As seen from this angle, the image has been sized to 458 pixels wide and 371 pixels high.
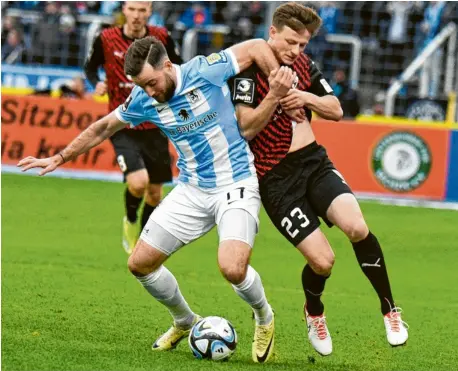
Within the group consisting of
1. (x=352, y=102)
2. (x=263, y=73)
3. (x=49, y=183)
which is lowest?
(x=49, y=183)

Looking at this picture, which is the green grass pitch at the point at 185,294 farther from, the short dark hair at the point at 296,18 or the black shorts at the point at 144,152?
the short dark hair at the point at 296,18

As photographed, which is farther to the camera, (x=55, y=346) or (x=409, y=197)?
(x=409, y=197)

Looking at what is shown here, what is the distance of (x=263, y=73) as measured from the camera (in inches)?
295

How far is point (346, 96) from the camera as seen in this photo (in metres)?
20.4

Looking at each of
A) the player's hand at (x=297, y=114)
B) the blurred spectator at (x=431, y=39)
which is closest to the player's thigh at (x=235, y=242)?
the player's hand at (x=297, y=114)

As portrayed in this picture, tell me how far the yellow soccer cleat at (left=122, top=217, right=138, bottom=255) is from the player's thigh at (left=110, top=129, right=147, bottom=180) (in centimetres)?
58

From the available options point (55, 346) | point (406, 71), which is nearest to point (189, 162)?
point (55, 346)

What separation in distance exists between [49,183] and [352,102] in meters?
5.54

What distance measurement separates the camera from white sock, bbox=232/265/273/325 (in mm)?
7254

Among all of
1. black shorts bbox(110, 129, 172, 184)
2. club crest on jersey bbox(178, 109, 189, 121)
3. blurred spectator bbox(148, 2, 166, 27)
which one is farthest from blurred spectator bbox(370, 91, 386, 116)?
club crest on jersey bbox(178, 109, 189, 121)

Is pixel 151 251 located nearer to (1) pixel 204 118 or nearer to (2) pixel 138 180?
(1) pixel 204 118

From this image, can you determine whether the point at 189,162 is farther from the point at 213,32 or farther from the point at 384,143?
the point at 213,32

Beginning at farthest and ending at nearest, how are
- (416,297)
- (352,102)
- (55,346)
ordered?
(352,102), (416,297), (55,346)

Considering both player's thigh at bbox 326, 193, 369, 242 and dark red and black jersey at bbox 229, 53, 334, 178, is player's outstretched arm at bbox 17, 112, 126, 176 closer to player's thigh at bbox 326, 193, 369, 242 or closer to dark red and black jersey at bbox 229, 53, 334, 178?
dark red and black jersey at bbox 229, 53, 334, 178
